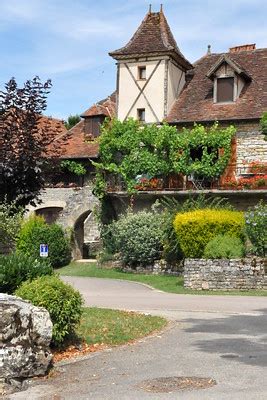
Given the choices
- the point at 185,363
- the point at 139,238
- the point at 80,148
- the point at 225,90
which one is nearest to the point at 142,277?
the point at 139,238

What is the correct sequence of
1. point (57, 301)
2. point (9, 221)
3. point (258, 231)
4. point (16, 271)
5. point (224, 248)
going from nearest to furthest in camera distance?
point (57, 301) → point (16, 271) → point (9, 221) → point (258, 231) → point (224, 248)

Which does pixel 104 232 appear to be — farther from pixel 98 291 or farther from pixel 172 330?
pixel 172 330

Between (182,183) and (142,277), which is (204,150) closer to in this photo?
(182,183)

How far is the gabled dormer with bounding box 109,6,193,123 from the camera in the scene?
33.1 metres

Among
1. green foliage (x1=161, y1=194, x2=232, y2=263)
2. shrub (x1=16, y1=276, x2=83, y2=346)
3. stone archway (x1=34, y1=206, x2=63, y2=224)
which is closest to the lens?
shrub (x1=16, y1=276, x2=83, y2=346)

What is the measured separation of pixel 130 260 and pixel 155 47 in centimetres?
1099

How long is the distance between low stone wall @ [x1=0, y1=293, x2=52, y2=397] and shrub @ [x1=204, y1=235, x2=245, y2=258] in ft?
47.3

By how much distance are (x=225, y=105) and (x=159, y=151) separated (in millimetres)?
4069

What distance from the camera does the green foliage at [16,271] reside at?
37.4 ft

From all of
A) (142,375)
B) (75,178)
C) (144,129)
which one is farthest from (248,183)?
(142,375)

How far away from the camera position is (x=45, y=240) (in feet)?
107

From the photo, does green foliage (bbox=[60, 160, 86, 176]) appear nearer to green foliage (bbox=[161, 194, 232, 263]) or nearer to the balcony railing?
the balcony railing

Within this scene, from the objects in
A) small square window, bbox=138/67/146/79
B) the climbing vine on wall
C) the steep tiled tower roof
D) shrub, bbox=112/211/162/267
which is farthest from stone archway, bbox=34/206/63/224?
shrub, bbox=112/211/162/267

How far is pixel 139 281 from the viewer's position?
26.3 m
